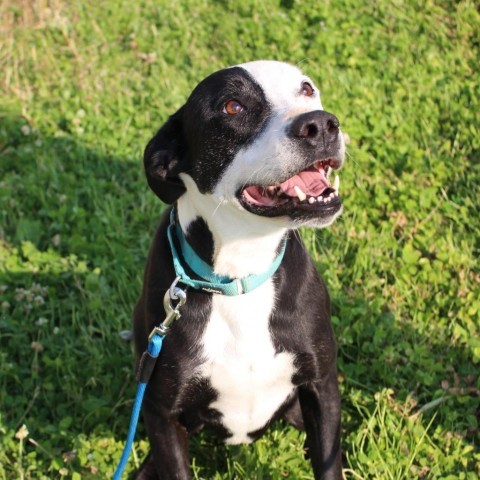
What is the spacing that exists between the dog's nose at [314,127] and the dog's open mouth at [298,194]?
0.09 m

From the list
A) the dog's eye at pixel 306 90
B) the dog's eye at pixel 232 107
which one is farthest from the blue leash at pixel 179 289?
the dog's eye at pixel 306 90

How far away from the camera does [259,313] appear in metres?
2.68

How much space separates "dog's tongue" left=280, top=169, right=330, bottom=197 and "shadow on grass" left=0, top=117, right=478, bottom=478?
1246 millimetres

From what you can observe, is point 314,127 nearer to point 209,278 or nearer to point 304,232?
point 209,278

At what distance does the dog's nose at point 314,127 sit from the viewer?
2.29m

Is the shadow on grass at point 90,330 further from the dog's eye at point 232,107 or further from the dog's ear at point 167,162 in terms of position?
the dog's eye at point 232,107

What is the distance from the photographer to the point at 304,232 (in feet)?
13.5

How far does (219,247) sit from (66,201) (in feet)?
7.54

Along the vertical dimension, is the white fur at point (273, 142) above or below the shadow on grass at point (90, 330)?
above

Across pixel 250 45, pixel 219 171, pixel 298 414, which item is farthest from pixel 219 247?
pixel 250 45

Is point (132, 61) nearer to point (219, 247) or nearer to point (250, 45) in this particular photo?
point (250, 45)

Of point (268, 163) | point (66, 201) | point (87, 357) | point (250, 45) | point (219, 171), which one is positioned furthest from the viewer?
point (250, 45)

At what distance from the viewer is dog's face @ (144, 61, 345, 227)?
234cm

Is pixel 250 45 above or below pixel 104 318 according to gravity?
above
